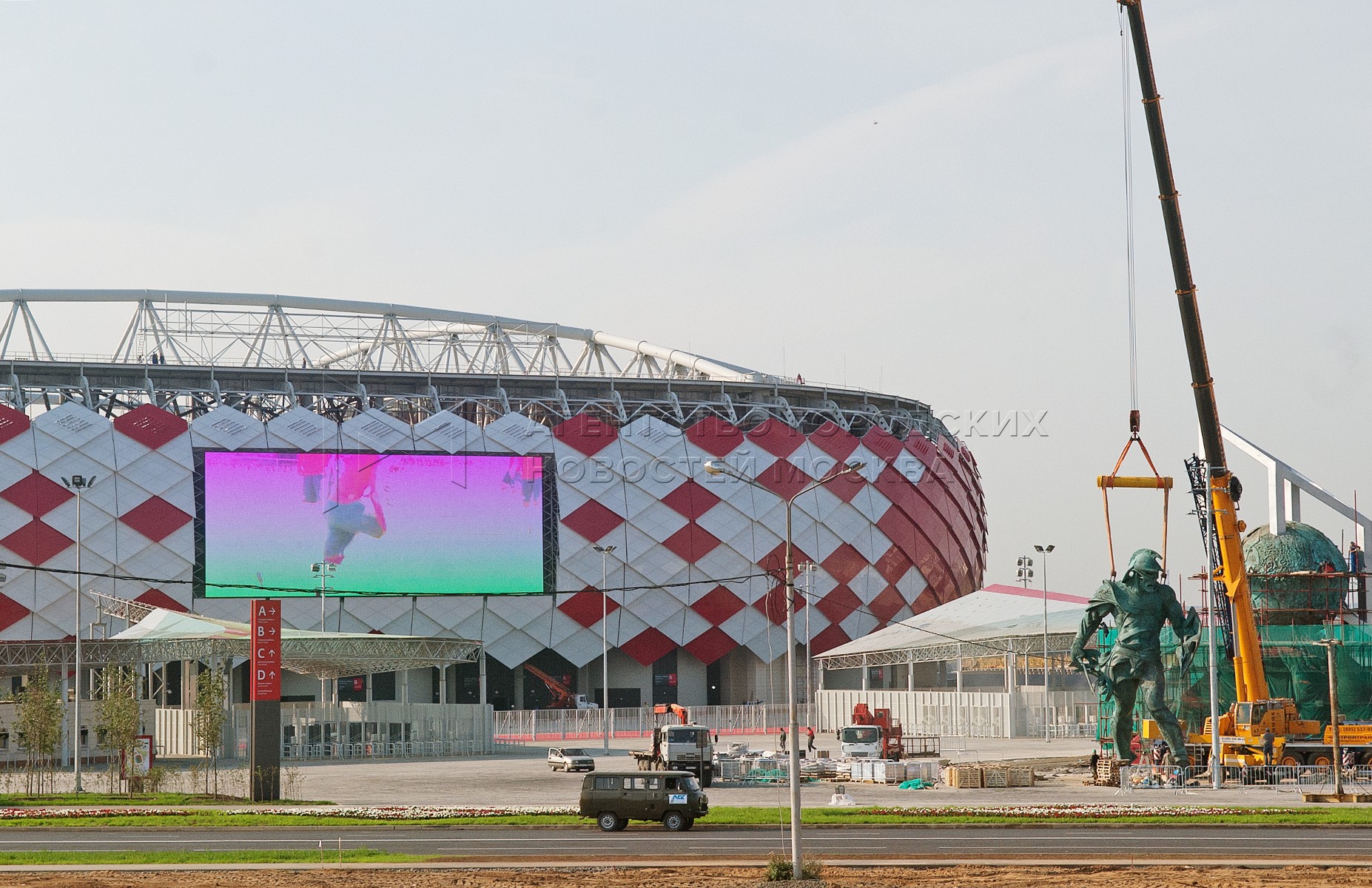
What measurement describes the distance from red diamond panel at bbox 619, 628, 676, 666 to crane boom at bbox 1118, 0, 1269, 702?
44.4 meters

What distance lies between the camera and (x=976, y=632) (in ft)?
243

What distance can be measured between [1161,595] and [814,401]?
5266cm

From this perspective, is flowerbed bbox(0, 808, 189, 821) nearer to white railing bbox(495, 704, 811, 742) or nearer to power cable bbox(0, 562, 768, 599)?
white railing bbox(495, 704, 811, 742)

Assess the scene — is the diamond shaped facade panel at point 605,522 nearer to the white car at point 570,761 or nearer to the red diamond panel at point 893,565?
the red diamond panel at point 893,565

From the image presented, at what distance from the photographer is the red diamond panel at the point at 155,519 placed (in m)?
78.6

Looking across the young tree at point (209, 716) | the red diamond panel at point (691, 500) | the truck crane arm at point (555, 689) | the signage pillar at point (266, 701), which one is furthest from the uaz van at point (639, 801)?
the red diamond panel at point (691, 500)

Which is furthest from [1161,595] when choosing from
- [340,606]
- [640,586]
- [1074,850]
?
[340,606]

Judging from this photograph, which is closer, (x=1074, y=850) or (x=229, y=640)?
(x=1074, y=850)

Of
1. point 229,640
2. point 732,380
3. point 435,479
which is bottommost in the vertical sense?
point 229,640

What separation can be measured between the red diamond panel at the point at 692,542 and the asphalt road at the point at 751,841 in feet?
177

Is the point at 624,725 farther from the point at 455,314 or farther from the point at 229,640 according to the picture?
the point at 455,314

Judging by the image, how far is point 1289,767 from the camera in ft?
135

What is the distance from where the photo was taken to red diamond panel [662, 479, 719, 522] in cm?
8681

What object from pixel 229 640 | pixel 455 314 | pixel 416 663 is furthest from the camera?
pixel 455 314
